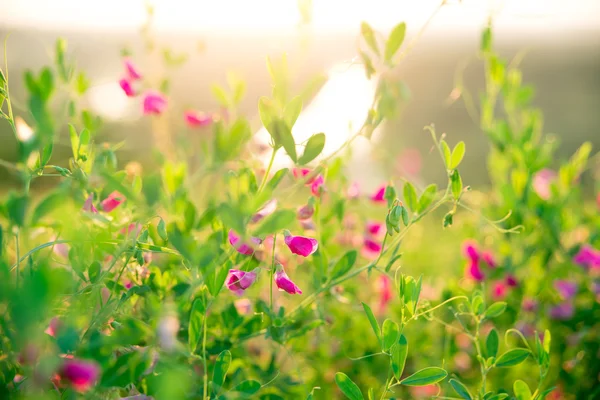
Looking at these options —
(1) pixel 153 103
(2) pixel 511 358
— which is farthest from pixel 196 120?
(2) pixel 511 358

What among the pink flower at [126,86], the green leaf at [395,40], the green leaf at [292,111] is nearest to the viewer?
the green leaf at [292,111]

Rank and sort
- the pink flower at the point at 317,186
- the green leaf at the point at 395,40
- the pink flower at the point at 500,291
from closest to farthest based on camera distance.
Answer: the green leaf at the point at 395,40, the pink flower at the point at 317,186, the pink flower at the point at 500,291

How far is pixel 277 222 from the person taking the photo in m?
0.48

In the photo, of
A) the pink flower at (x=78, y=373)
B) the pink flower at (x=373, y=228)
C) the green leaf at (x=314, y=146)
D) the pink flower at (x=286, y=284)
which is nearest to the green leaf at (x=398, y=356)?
the pink flower at (x=286, y=284)

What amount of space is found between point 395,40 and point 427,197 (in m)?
0.21

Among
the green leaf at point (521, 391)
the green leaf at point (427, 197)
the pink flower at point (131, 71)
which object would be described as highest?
the pink flower at point (131, 71)

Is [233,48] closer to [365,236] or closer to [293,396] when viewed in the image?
[365,236]

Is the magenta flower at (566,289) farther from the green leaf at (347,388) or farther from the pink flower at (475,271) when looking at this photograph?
the green leaf at (347,388)

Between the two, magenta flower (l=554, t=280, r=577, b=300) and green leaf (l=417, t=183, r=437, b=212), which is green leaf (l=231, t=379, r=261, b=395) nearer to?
green leaf (l=417, t=183, r=437, b=212)

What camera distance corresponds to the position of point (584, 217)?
1.33m

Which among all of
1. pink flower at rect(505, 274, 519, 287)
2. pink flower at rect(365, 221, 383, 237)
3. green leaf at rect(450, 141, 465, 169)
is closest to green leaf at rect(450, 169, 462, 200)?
green leaf at rect(450, 141, 465, 169)

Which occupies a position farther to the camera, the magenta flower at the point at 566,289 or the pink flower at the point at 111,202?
the magenta flower at the point at 566,289

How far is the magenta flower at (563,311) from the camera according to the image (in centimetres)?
113

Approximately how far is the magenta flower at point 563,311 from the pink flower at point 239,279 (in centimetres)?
75
